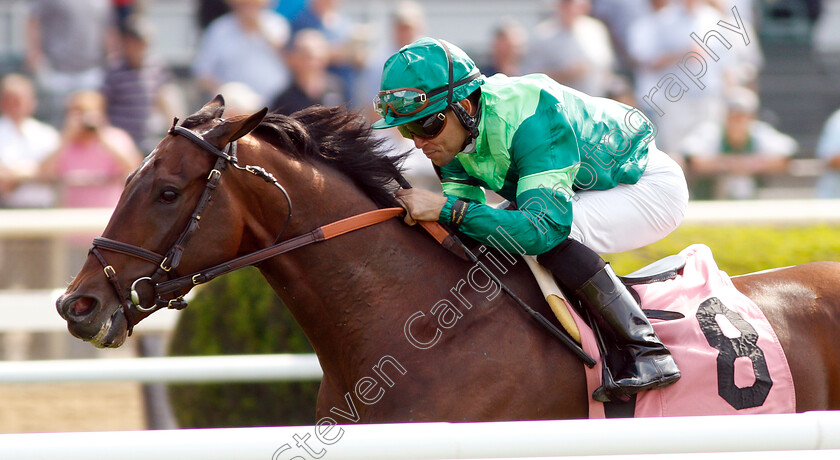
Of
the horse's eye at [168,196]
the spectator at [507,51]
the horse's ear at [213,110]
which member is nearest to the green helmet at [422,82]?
the horse's ear at [213,110]

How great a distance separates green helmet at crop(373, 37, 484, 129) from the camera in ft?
9.23

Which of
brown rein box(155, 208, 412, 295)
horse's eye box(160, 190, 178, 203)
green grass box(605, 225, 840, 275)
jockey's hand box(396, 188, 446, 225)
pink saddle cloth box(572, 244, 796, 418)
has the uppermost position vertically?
horse's eye box(160, 190, 178, 203)

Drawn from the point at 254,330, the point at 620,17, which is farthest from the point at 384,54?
the point at 254,330

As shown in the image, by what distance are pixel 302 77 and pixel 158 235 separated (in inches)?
190

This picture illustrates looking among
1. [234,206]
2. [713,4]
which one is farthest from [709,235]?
[713,4]

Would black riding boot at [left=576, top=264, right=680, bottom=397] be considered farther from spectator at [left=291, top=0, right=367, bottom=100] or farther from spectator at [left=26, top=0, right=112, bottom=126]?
spectator at [left=26, top=0, right=112, bottom=126]

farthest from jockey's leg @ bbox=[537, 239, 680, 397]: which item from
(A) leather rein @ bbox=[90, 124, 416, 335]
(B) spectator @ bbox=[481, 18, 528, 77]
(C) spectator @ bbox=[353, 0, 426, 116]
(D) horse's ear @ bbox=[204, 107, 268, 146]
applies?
(B) spectator @ bbox=[481, 18, 528, 77]

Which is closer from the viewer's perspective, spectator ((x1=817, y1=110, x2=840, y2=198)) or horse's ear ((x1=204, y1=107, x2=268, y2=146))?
horse's ear ((x1=204, y1=107, x2=268, y2=146))

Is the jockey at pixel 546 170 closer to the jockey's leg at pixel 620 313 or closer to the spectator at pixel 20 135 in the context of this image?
the jockey's leg at pixel 620 313

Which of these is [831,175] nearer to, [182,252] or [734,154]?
[734,154]

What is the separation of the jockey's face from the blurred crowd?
3237mm

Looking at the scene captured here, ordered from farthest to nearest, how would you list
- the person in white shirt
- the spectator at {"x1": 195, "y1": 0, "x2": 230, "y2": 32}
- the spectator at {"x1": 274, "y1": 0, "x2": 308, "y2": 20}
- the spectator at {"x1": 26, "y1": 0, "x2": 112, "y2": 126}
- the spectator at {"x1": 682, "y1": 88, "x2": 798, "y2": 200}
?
1. the spectator at {"x1": 195, "y1": 0, "x2": 230, "y2": 32}
2. the spectator at {"x1": 274, "y1": 0, "x2": 308, "y2": 20}
3. the spectator at {"x1": 26, "y1": 0, "x2": 112, "y2": 126}
4. the person in white shirt
5. the spectator at {"x1": 682, "y1": 88, "x2": 798, "y2": 200}

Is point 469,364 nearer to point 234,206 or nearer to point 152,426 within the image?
point 234,206

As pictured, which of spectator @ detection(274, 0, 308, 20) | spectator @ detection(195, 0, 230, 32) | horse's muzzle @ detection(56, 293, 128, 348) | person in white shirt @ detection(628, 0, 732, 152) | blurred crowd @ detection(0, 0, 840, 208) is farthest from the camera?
spectator @ detection(195, 0, 230, 32)
